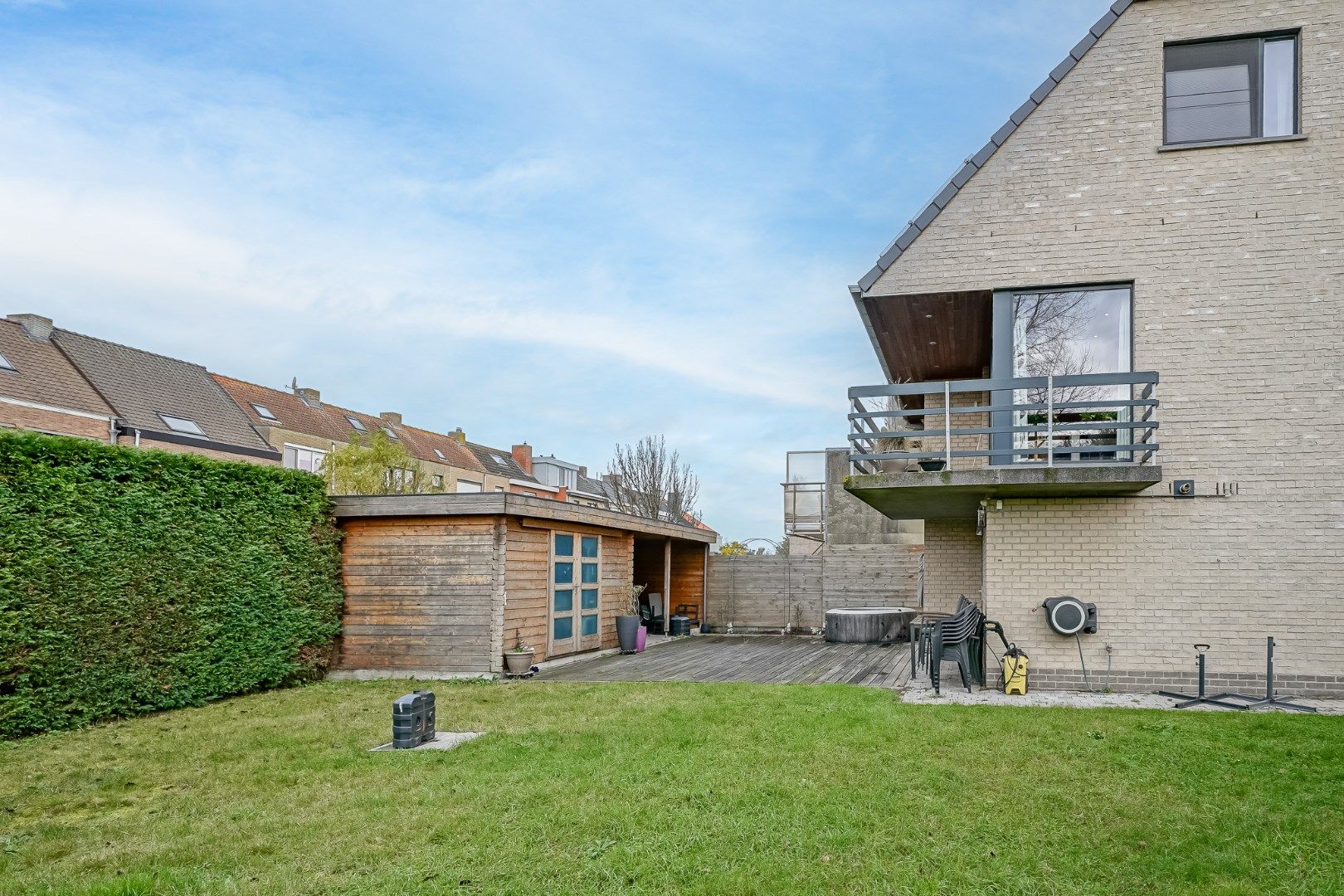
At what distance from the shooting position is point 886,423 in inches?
595

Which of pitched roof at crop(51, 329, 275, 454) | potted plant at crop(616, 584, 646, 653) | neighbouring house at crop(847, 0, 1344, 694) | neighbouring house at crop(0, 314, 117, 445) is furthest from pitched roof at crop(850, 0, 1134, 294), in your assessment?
pitched roof at crop(51, 329, 275, 454)

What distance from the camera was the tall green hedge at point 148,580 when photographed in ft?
30.3

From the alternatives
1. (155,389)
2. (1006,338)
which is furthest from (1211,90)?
(155,389)

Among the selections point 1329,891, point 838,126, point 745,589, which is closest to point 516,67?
point 838,126

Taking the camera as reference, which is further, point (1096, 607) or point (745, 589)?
point (745, 589)

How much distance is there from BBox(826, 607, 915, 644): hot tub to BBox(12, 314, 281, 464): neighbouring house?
17.2m

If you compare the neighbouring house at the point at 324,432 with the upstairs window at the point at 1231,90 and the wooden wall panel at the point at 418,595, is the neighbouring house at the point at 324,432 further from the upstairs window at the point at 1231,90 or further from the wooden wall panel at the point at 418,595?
the upstairs window at the point at 1231,90

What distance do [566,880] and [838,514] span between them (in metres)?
19.8

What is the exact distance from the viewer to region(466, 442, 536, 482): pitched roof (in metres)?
49.8

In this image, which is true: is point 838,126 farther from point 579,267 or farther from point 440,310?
point 440,310

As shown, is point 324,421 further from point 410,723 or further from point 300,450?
point 410,723

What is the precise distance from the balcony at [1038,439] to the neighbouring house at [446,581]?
512cm

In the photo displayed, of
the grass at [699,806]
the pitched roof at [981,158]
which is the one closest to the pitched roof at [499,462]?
the pitched roof at [981,158]

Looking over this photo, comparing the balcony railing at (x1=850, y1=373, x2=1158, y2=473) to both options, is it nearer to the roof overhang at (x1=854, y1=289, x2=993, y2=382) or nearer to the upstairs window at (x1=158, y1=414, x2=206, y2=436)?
the roof overhang at (x1=854, y1=289, x2=993, y2=382)
